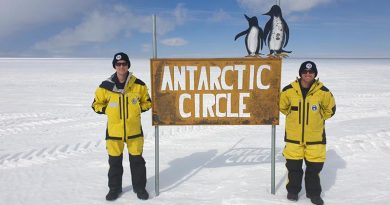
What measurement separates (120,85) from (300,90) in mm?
2007

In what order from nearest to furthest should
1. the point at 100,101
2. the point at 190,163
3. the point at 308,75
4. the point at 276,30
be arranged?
1. the point at 308,75
2. the point at 276,30
3. the point at 100,101
4. the point at 190,163

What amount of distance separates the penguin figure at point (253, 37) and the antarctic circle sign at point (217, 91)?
0.38 ft

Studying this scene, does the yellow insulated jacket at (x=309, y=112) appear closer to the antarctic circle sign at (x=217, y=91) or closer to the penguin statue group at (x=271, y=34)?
the antarctic circle sign at (x=217, y=91)

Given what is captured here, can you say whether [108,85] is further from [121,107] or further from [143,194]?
[143,194]

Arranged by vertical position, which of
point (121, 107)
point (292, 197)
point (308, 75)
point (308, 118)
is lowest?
point (292, 197)

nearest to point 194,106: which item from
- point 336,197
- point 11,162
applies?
point 336,197

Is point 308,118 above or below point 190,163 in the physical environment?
above

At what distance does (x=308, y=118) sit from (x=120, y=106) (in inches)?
82.1

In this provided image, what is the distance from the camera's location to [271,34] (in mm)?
3727

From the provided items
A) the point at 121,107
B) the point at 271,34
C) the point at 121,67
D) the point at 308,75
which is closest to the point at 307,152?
the point at 308,75

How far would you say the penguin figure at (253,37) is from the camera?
3.78 metres

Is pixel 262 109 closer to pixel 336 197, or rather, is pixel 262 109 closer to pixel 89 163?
pixel 336 197

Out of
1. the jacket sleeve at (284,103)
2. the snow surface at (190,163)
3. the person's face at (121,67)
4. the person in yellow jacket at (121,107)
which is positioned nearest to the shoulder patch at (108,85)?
the person in yellow jacket at (121,107)

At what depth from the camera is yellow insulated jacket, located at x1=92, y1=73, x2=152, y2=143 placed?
3.78m
